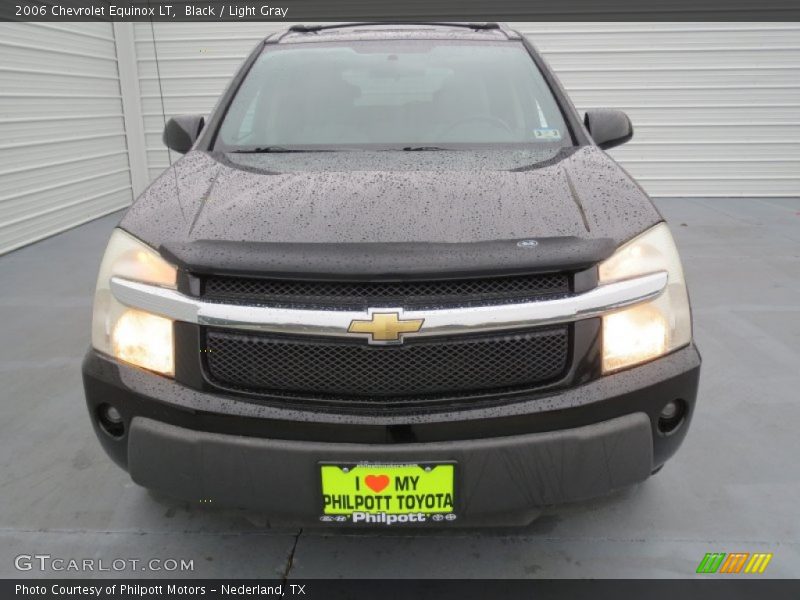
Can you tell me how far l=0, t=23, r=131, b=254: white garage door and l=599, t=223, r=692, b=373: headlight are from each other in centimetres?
581

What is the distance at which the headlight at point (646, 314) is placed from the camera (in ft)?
5.28

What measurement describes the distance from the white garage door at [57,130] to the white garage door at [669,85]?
61 cm

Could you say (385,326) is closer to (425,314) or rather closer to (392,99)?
(425,314)

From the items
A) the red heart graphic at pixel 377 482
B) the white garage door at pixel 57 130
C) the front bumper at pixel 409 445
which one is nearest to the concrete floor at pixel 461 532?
the front bumper at pixel 409 445

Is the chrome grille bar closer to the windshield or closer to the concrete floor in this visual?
the concrete floor

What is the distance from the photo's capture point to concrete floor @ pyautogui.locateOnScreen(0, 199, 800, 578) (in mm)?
1924

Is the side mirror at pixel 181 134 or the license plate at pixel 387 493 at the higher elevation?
the side mirror at pixel 181 134

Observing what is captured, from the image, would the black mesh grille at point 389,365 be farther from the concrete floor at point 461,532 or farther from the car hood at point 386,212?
the concrete floor at point 461,532

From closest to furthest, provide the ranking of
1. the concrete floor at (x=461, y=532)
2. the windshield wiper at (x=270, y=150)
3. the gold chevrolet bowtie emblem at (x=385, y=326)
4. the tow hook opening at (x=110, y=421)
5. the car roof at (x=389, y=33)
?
1. the gold chevrolet bowtie emblem at (x=385, y=326)
2. the tow hook opening at (x=110, y=421)
3. the concrete floor at (x=461, y=532)
4. the windshield wiper at (x=270, y=150)
5. the car roof at (x=389, y=33)

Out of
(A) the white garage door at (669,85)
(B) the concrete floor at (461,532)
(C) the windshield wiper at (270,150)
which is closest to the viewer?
(B) the concrete floor at (461,532)

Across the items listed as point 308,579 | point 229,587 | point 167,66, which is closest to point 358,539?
point 308,579

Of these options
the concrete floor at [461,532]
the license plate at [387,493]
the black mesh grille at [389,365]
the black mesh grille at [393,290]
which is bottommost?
the concrete floor at [461,532]

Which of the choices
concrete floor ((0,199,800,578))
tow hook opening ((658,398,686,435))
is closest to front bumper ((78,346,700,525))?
tow hook opening ((658,398,686,435))

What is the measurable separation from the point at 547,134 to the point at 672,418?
4.01 feet
